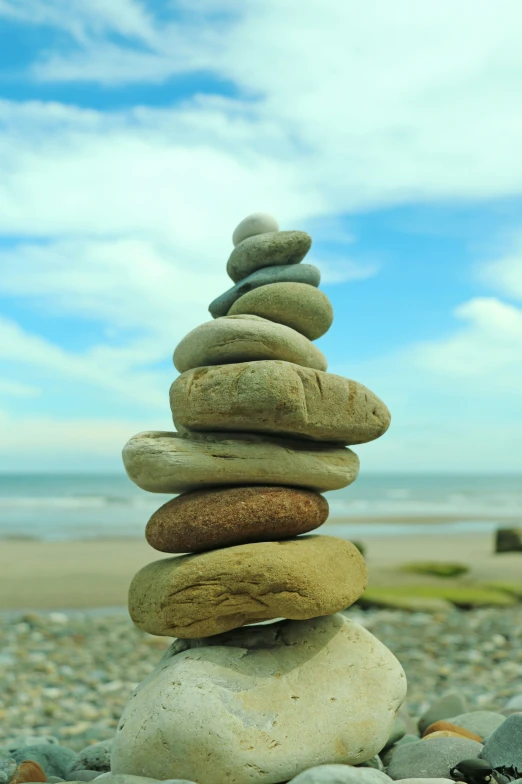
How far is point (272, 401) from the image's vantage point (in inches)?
193

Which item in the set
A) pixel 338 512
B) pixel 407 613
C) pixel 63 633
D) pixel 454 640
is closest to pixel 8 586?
pixel 63 633

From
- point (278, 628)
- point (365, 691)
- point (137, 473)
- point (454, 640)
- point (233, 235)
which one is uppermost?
point (233, 235)

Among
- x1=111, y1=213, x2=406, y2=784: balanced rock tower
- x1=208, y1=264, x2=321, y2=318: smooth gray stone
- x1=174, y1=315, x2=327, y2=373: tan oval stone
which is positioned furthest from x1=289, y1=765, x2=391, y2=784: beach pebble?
x1=208, y1=264, x2=321, y2=318: smooth gray stone

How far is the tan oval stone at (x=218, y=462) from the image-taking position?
505cm

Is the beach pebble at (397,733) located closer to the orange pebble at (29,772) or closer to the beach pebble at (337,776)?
the beach pebble at (337,776)

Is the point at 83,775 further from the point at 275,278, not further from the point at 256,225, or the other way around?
the point at 256,225

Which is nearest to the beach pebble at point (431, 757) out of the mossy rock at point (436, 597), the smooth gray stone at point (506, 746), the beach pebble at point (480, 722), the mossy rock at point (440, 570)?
the smooth gray stone at point (506, 746)

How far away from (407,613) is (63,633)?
19.7ft

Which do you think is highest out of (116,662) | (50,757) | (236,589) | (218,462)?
(218,462)

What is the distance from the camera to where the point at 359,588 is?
17.8 ft

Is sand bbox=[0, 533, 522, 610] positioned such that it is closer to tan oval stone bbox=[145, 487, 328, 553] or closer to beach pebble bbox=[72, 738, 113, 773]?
beach pebble bbox=[72, 738, 113, 773]

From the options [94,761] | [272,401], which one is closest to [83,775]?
[94,761]

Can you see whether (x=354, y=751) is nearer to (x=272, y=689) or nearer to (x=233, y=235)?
Result: (x=272, y=689)

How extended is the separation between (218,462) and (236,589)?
A: 2.81ft
